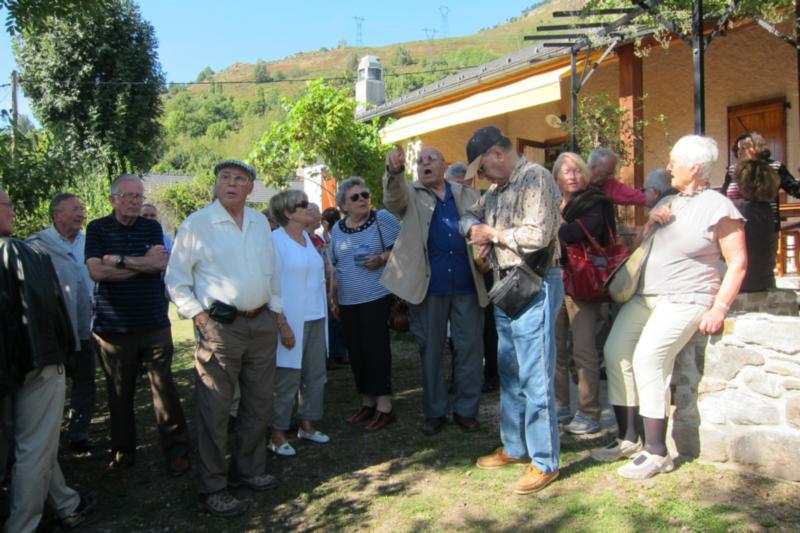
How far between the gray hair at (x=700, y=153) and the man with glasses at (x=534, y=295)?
752mm

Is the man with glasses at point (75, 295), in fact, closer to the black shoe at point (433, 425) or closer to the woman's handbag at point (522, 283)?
the black shoe at point (433, 425)

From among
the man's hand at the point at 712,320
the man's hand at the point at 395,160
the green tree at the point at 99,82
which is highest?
the green tree at the point at 99,82

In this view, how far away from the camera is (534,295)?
3.48 metres

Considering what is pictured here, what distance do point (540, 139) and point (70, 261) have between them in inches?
369

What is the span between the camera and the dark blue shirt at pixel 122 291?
13.6 ft

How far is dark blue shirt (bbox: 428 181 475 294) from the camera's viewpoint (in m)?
4.48

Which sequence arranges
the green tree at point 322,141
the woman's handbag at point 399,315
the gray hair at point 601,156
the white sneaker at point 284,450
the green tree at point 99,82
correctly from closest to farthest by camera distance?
the white sneaker at point 284,450
the gray hair at point 601,156
the woman's handbag at point 399,315
the green tree at point 322,141
the green tree at point 99,82

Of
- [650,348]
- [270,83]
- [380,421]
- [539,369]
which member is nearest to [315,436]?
[380,421]

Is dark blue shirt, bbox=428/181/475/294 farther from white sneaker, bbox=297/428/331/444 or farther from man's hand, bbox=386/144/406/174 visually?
white sneaker, bbox=297/428/331/444

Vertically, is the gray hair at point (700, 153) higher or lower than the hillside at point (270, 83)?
lower

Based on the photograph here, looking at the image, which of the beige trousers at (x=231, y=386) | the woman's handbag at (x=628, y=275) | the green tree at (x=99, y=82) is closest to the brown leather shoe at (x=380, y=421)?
the beige trousers at (x=231, y=386)

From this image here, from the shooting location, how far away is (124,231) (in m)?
4.24

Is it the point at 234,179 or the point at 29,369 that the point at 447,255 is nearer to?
the point at 234,179

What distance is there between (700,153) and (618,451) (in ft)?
6.00
